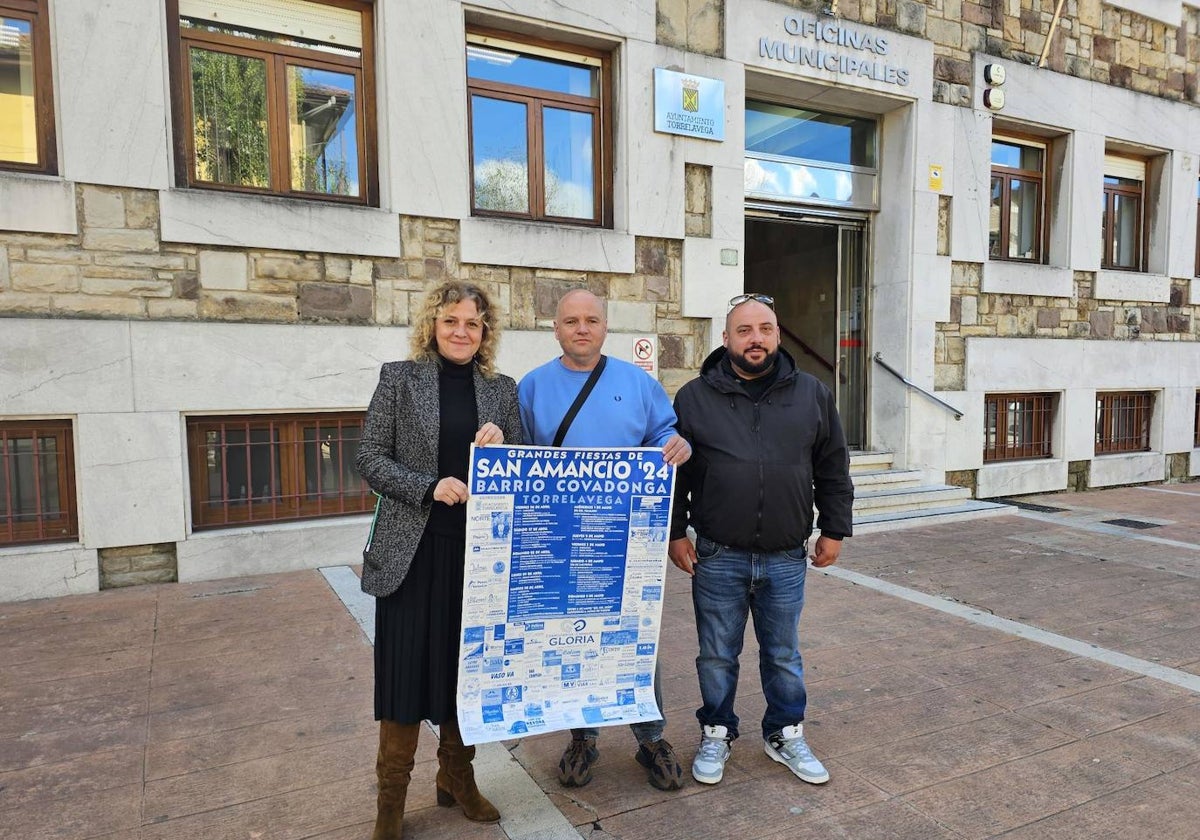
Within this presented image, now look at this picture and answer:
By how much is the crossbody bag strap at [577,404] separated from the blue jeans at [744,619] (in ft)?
2.41

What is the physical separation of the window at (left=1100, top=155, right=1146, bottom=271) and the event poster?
10.6m

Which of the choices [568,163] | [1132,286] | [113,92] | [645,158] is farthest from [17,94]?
[1132,286]

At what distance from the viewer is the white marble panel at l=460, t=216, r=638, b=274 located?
6.61 meters

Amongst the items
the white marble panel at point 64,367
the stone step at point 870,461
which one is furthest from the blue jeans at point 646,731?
the stone step at point 870,461

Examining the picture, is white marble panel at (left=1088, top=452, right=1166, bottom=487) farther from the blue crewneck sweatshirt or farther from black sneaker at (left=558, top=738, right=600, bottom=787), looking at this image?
black sneaker at (left=558, top=738, right=600, bottom=787)

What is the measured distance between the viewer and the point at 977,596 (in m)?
5.46

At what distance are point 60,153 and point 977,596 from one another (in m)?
7.20

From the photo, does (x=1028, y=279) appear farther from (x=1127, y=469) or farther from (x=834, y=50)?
(x=834, y=50)

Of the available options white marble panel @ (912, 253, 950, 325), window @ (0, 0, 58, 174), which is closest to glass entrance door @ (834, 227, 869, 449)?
white marble panel @ (912, 253, 950, 325)

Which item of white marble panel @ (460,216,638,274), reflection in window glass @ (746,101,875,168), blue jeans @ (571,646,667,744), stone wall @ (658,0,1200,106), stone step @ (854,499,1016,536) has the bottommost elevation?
stone step @ (854,499,1016,536)

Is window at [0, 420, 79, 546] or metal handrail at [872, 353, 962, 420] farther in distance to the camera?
metal handrail at [872, 353, 962, 420]

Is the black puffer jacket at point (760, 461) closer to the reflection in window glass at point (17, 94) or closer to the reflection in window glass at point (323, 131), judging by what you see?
the reflection in window glass at point (323, 131)

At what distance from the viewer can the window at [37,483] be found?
543 centimetres

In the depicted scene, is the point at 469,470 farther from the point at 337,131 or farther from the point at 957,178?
the point at 957,178
